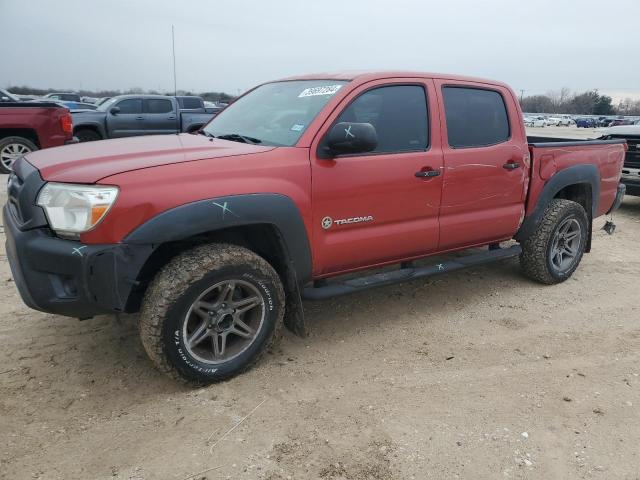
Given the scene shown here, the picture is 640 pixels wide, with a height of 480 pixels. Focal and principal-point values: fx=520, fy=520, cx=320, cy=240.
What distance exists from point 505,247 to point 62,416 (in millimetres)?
3668

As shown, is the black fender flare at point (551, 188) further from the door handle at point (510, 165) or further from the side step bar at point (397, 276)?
the door handle at point (510, 165)

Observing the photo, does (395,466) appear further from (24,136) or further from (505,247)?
(24,136)

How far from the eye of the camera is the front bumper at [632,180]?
8.13m

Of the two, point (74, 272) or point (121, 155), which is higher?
point (121, 155)

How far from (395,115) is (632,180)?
6.27 metres

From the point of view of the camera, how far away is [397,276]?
3779 millimetres

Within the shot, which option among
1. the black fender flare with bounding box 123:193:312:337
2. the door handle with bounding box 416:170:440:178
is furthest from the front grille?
the door handle with bounding box 416:170:440:178

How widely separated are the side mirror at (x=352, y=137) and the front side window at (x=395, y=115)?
1.07 ft

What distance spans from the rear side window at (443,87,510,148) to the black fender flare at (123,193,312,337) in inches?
59.6

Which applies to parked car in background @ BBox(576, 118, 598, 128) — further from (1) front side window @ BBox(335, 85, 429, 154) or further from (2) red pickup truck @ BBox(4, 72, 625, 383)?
(1) front side window @ BBox(335, 85, 429, 154)

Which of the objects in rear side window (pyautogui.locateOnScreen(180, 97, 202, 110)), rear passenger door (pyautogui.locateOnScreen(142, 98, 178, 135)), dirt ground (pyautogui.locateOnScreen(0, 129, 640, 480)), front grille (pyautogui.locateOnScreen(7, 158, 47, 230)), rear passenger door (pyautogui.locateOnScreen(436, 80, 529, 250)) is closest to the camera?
dirt ground (pyautogui.locateOnScreen(0, 129, 640, 480))

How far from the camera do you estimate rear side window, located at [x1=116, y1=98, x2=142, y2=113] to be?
1381cm

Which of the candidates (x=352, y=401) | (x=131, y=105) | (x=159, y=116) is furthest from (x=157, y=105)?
(x=352, y=401)

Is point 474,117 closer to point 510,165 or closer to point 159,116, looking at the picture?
point 510,165
